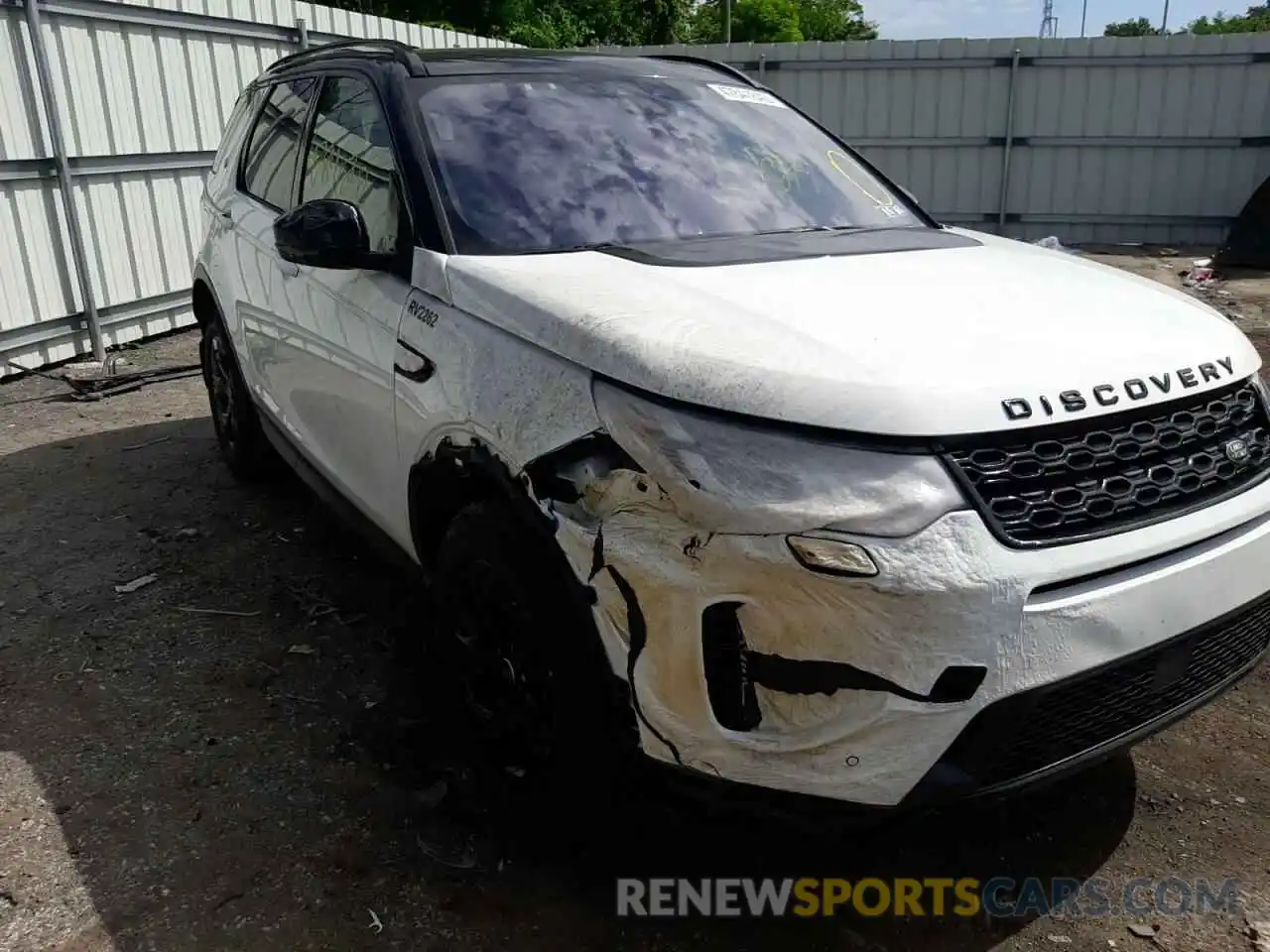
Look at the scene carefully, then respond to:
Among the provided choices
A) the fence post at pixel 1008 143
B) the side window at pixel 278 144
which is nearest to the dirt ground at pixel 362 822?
the side window at pixel 278 144

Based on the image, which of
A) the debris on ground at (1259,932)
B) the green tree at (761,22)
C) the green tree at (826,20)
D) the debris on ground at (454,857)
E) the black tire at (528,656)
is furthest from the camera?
the green tree at (826,20)

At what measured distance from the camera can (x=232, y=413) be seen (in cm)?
482

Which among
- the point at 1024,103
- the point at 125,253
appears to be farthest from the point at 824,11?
the point at 125,253

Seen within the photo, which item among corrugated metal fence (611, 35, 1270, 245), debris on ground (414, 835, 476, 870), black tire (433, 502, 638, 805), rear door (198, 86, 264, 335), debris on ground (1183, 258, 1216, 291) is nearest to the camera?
black tire (433, 502, 638, 805)

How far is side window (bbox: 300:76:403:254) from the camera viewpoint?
2.88m

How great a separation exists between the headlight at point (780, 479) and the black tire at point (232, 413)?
3.08m

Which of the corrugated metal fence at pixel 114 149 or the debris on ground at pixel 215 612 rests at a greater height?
the corrugated metal fence at pixel 114 149

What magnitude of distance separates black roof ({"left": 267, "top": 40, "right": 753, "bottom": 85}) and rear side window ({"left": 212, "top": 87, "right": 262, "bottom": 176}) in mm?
1040

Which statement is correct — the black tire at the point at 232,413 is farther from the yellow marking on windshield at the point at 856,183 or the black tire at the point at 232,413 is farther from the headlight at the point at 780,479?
the headlight at the point at 780,479

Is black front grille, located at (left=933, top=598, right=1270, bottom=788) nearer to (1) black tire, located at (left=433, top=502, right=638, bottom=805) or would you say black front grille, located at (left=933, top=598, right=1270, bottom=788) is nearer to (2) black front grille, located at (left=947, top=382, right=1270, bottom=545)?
(2) black front grille, located at (left=947, top=382, right=1270, bottom=545)

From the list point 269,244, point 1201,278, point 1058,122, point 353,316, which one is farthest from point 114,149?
point 1058,122

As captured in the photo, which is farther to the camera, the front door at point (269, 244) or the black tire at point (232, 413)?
the black tire at point (232, 413)

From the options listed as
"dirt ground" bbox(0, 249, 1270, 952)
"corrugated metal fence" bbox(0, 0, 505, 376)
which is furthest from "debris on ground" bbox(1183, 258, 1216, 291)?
"corrugated metal fence" bbox(0, 0, 505, 376)

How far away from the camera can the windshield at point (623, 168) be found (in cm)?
275
